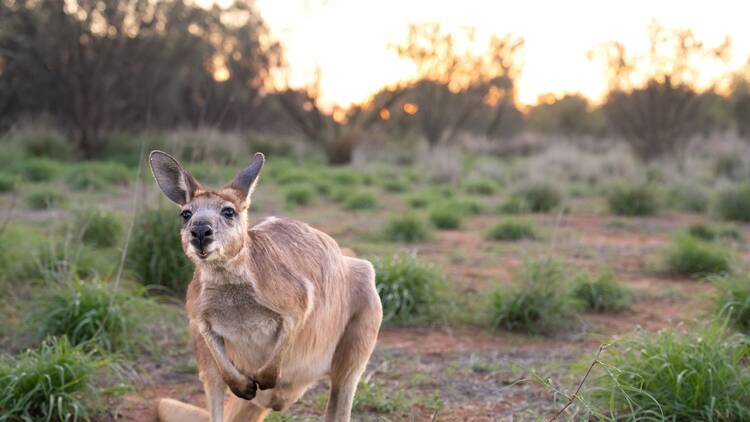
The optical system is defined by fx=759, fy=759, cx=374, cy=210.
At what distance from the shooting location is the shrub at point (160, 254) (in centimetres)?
605

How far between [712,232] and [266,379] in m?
8.64

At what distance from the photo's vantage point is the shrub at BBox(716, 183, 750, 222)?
11555 mm

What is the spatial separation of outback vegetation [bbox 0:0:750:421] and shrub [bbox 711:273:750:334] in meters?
0.02

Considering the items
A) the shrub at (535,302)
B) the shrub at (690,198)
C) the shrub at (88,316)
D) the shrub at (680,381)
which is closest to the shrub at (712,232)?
the shrub at (690,198)

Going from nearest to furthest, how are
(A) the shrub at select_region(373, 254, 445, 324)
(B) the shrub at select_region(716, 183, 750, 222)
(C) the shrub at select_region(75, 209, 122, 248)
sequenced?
(A) the shrub at select_region(373, 254, 445, 324)
(C) the shrub at select_region(75, 209, 122, 248)
(B) the shrub at select_region(716, 183, 750, 222)

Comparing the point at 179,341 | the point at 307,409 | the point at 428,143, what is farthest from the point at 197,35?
the point at 307,409

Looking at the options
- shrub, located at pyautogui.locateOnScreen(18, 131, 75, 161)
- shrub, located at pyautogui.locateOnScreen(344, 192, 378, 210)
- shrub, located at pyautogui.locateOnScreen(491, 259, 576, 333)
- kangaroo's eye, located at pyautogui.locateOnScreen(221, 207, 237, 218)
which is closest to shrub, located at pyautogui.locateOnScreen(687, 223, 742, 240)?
shrub, located at pyautogui.locateOnScreen(344, 192, 378, 210)

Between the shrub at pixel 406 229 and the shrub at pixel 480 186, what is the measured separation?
594 cm

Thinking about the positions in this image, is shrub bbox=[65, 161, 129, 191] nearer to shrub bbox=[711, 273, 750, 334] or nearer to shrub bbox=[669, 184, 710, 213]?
shrub bbox=[711, 273, 750, 334]

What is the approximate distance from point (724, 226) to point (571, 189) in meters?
5.00

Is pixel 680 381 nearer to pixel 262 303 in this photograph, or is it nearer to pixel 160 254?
pixel 262 303

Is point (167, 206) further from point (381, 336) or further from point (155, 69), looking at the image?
point (155, 69)

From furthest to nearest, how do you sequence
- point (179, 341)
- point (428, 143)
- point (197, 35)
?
1. point (428, 143)
2. point (197, 35)
3. point (179, 341)

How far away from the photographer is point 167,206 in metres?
6.24
